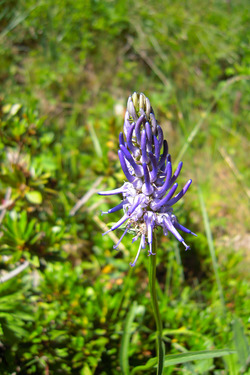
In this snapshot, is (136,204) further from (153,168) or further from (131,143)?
(131,143)

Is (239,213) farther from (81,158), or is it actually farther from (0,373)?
(0,373)

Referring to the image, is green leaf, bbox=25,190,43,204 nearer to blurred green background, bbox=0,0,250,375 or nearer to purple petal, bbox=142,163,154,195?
blurred green background, bbox=0,0,250,375

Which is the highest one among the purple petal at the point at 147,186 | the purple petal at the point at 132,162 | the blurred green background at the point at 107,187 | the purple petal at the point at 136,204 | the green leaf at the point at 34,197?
the purple petal at the point at 132,162

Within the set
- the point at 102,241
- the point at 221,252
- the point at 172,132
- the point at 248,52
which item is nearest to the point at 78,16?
the point at 172,132

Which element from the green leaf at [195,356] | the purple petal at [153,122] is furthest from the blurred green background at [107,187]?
the purple petal at [153,122]

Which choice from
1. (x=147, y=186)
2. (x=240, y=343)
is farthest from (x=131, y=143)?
(x=240, y=343)

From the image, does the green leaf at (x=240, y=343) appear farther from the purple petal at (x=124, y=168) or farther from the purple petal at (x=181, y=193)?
the purple petal at (x=124, y=168)
